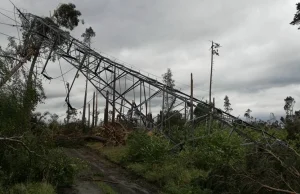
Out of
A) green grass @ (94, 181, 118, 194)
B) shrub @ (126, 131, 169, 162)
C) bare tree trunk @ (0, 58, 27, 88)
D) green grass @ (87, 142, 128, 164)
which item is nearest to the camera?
bare tree trunk @ (0, 58, 27, 88)

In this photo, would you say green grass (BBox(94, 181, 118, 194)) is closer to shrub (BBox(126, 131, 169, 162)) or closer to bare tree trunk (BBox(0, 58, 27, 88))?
shrub (BBox(126, 131, 169, 162))

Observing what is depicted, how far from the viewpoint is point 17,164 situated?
9125 mm

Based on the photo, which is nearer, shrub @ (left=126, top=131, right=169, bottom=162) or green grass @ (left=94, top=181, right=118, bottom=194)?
green grass @ (left=94, top=181, right=118, bottom=194)

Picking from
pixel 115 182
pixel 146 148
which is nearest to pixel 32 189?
pixel 115 182

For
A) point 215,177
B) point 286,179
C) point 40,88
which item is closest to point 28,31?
point 40,88

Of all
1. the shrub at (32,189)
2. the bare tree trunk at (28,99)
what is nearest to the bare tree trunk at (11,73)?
the bare tree trunk at (28,99)

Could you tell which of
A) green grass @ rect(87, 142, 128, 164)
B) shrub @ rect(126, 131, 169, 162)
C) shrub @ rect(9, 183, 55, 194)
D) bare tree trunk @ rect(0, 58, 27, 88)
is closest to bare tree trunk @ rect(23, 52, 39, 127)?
bare tree trunk @ rect(0, 58, 27, 88)

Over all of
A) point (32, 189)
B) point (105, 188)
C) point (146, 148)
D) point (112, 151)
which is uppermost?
point (146, 148)

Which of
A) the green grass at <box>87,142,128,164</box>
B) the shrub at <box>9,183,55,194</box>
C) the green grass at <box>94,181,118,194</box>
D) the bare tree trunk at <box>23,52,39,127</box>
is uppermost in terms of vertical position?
the bare tree trunk at <box>23,52,39,127</box>

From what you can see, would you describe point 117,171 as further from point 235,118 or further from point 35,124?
point 235,118

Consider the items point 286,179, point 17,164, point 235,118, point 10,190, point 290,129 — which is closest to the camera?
point 286,179

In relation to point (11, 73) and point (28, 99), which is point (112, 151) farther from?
point (11, 73)

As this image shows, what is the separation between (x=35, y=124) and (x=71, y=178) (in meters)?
2.03

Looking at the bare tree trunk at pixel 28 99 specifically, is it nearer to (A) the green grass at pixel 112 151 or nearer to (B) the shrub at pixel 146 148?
(B) the shrub at pixel 146 148
